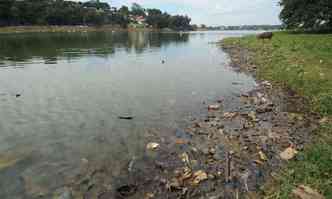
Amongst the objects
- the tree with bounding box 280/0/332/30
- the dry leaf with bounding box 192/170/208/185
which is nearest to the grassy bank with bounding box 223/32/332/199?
the dry leaf with bounding box 192/170/208/185

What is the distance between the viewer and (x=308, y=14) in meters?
43.9

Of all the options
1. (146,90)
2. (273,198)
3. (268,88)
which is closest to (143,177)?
(273,198)

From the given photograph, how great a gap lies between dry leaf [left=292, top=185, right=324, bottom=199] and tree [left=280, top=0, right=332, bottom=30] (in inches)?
1938

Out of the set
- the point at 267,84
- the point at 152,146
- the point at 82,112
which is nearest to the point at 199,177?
the point at 152,146

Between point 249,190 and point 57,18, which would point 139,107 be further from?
point 57,18

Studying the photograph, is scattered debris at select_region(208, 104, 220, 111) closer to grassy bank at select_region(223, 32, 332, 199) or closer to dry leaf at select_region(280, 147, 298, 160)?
grassy bank at select_region(223, 32, 332, 199)

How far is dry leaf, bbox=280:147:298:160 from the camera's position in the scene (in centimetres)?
648

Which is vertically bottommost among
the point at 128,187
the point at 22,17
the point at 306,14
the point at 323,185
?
the point at 128,187

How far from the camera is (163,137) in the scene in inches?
321

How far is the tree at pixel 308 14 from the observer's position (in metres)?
43.1

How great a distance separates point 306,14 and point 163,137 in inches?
1897

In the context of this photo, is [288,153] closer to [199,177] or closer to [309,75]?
[199,177]

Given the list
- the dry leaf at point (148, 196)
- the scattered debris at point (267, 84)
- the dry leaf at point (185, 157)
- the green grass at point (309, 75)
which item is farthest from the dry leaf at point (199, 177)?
the scattered debris at point (267, 84)

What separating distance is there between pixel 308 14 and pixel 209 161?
48872 mm
